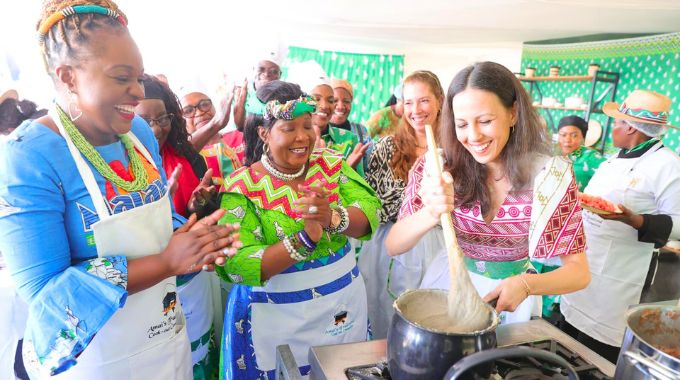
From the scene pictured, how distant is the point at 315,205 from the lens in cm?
130

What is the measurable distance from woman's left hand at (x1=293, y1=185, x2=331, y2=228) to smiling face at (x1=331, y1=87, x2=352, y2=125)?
66.6 inches

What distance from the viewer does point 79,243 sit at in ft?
3.03

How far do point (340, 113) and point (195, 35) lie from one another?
2874 mm

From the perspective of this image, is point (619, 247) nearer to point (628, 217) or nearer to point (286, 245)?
point (628, 217)

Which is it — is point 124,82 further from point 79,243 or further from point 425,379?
point 425,379

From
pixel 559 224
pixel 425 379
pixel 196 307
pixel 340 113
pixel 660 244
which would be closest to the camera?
pixel 425 379

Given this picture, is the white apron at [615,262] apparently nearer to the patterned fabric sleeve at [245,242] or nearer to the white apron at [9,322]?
the patterned fabric sleeve at [245,242]

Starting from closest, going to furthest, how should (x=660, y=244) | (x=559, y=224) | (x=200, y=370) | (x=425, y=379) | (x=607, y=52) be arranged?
(x=425, y=379) → (x=559, y=224) → (x=200, y=370) → (x=660, y=244) → (x=607, y=52)

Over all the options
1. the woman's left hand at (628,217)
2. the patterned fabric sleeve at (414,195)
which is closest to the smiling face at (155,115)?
the patterned fabric sleeve at (414,195)

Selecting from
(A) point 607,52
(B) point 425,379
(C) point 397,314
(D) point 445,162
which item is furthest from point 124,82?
(A) point 607,52

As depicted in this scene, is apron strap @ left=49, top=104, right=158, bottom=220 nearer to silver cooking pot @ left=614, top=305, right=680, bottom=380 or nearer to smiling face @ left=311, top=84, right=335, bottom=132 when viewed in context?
silver cooking pot @ left=614, top=305, right=680, bottom=380

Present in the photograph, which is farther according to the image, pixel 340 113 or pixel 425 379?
pixel 340 113

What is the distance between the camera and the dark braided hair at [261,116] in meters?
1.45

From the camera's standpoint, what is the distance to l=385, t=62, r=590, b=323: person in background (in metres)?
1.15
